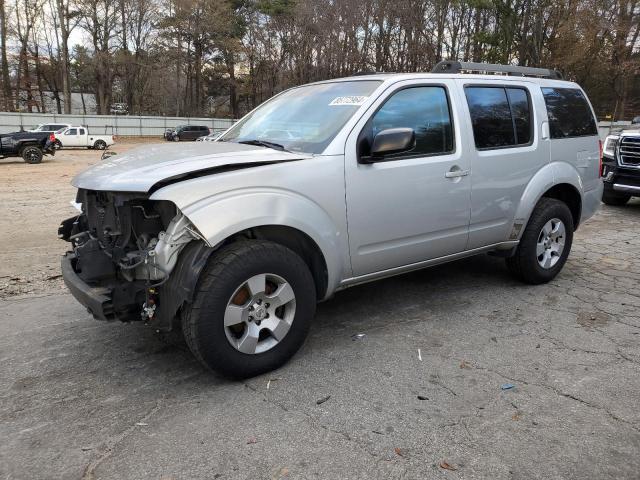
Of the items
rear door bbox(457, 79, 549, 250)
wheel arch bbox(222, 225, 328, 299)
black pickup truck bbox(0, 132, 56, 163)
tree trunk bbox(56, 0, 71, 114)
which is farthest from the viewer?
tree trunk bbox(56, 0, 71, 114)

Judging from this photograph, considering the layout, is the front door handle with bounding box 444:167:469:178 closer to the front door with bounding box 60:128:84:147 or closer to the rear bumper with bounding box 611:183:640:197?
the rear bumper with bounding box 611:183:640:197

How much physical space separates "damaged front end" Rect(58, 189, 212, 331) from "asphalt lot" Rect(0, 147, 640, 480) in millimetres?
569

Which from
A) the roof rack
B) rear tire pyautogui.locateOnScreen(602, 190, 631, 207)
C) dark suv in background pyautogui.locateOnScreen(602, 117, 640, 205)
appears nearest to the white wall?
rear tire pyautogui.locateOnScreen(602, 190, 631, 207)

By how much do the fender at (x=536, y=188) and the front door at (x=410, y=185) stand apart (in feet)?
2.33

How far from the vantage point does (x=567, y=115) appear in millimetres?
5285

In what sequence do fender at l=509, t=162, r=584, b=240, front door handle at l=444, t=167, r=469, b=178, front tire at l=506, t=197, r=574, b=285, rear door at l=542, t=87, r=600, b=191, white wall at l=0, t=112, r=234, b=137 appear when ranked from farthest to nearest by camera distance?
white wall at l=0, t=112, r=234, b=137 → rear door at l=542, t=87, r=600, b=191 → front tire at l=506, t=197, r=574, b=285 → fender at l=509, t=162, r=584, b=240 → front door handle at l=444, t=167, r=469, b=178

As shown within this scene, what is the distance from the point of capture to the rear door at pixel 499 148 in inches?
175

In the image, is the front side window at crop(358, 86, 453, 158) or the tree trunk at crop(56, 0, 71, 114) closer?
the front side window at crop(358, 86, 453, 158)

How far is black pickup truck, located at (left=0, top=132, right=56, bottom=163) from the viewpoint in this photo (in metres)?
20.5

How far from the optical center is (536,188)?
488cm

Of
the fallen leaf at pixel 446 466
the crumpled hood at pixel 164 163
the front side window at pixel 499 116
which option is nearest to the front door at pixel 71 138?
the crumpled hood at pixel 164 163

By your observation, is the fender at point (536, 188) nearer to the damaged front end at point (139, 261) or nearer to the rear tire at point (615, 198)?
the damaged front end at point (139, 261)

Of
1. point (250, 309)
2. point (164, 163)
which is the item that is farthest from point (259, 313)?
point (164, 163)

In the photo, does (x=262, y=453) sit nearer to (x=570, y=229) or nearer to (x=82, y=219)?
(x=82, y=219)
